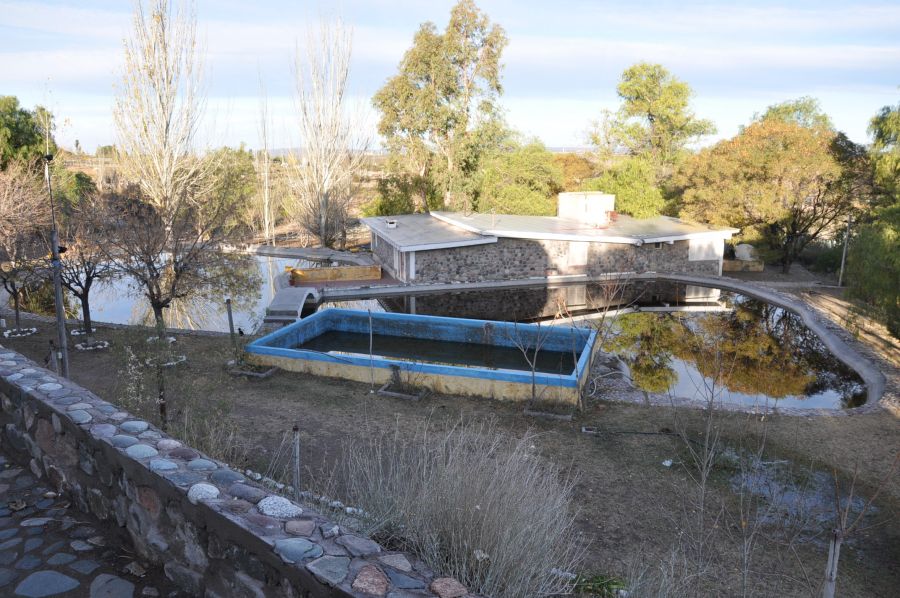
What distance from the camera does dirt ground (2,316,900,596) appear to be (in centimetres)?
629

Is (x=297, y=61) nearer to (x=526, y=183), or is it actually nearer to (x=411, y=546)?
(x=526, y=183)

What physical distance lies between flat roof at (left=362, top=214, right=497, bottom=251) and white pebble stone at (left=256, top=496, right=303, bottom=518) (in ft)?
64.9

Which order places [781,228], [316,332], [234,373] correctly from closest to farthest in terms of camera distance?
[234,373], [316,332], [781,228]

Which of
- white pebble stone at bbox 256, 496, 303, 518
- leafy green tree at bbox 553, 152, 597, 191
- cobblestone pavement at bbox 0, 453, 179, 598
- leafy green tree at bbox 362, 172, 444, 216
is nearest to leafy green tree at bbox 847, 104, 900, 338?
white pebble stone at bbox 256, 496, 303, 518

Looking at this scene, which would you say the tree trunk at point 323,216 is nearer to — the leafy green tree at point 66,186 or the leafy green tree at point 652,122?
the leafy green tree at point 66,186

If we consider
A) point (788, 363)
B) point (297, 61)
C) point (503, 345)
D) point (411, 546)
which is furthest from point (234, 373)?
point (297, 61)

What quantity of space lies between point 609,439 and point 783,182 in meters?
21.6

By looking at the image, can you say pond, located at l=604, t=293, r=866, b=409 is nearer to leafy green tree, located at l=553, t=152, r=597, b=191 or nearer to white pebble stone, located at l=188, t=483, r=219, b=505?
white pebble stone, located at l=188, t=483, r=219, b=505

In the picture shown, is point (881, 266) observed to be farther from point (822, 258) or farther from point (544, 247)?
point (822, 258)

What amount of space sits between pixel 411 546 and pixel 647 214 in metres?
29.2

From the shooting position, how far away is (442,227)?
1049 inches

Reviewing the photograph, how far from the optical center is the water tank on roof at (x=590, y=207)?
27688mm

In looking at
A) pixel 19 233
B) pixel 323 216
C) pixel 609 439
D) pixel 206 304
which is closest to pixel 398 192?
pixel 323 216

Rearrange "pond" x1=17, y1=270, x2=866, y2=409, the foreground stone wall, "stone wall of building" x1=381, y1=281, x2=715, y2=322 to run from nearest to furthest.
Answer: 1. the foreground stone wall
2. "pond" x1=17, y1=270, x2=866, y2=409
3. "stone wall of building" x1=381, y1=281, x2=715, y2=322
